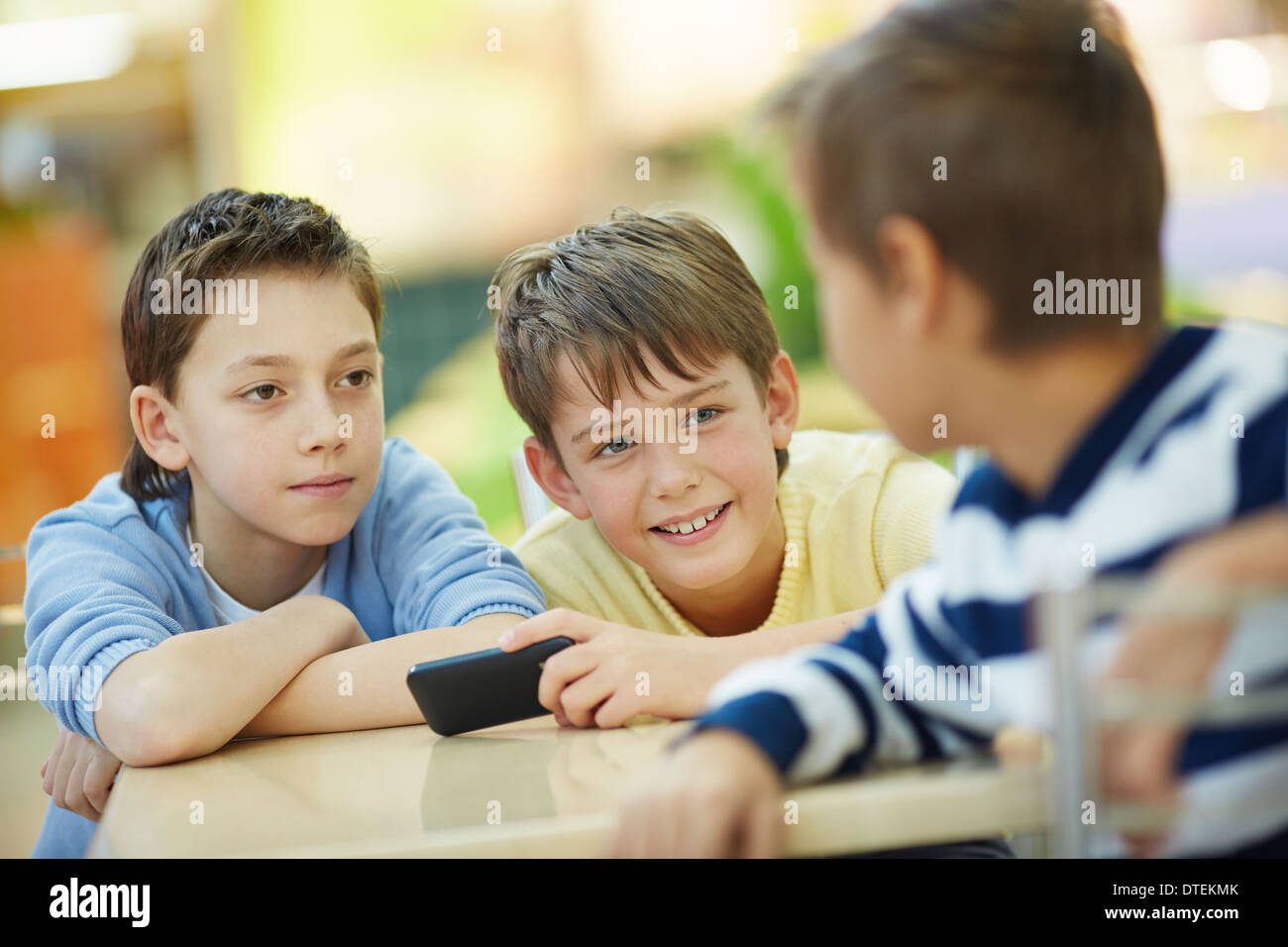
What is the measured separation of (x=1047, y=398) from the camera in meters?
0.61

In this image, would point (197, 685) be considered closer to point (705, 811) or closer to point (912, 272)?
point (705, 811)

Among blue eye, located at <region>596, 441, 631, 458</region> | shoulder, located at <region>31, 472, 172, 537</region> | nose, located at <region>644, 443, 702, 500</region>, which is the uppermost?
blue eye, located at <region>596, 441, 631, 458</region>

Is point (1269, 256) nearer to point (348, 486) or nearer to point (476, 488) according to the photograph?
point (476, 488)

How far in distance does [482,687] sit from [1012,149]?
467 millimetres

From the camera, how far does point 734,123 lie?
11.9ft

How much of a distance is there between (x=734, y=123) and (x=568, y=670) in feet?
10.1

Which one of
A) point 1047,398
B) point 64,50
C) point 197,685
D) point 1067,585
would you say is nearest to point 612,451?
point 197,685

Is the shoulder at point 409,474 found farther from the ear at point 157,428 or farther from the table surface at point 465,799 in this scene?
the table surface at point 465,799

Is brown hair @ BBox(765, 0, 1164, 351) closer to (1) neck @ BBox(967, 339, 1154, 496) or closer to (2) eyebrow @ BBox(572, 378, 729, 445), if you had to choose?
(1) neck @ BBox(967, 339, 1154, 496)

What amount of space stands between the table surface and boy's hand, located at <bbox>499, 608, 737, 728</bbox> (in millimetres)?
18

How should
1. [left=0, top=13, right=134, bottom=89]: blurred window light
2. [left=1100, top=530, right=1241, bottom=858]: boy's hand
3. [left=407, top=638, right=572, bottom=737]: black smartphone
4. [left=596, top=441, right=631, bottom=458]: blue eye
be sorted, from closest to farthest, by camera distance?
[left=1100, top=530, right=1241, bottom=858]: boy's hand, [left=407, top=638, right=572, bottom=737]: black smartphone, [left=596, top=441, right=631, bottom=458]: blue eye, [left=0, top=13, right=134, bottom=89]: blurred window light

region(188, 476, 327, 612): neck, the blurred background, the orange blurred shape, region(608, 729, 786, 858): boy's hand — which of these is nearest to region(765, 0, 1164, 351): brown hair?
region(608, 729, 786, 858): boy's hand

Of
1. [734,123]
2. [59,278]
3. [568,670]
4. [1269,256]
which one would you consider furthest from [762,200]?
[568,670]
